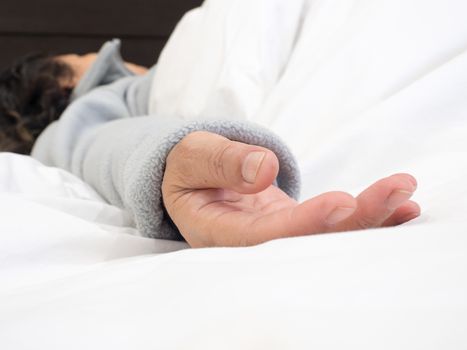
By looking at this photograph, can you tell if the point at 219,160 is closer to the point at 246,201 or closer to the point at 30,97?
the point at 246,201

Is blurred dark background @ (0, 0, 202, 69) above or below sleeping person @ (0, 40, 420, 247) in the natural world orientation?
below

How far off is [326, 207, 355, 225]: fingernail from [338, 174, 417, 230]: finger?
1 centimetres

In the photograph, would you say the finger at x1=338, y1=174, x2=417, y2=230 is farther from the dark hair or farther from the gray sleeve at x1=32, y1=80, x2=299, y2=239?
the dark hair

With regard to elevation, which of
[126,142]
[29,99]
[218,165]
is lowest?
[29,99]

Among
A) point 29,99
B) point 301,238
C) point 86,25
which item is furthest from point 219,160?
point 86,25

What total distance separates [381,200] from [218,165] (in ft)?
0.41

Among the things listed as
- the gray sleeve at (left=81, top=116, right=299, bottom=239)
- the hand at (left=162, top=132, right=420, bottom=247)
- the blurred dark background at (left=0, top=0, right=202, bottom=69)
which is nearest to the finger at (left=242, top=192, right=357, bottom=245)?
the hand at (left=162, top=132, right=420, bottom=247)

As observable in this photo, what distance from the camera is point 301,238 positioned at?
30 cm

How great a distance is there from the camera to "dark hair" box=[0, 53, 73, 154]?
1.20m

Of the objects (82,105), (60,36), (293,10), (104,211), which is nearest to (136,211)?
(104,211)

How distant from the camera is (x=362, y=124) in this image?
1.76ft

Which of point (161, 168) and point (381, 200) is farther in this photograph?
point (161, 168)

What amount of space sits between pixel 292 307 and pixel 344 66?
43 centimetres

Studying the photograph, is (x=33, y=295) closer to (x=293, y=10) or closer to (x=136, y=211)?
(x=136, y=211)
